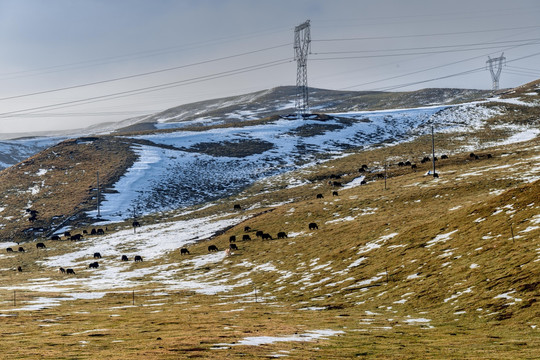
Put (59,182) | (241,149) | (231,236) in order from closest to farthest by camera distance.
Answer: (231,236), (59,182), (241,149)

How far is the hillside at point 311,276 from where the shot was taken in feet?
65.1

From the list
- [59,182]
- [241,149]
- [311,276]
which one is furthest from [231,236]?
[241,149]

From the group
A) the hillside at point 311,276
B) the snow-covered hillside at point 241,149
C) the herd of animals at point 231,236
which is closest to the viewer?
the hillside at point 311,276

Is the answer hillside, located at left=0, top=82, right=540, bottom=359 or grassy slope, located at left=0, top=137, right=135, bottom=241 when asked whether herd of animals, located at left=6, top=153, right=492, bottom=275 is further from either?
grassy slope, located at left=0, top=137, right=135, bottom=241

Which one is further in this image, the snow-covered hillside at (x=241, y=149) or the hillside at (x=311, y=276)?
the snow-covered hillside at (x=241, y=149)

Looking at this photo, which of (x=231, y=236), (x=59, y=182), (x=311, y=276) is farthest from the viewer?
(x=59, y=182)

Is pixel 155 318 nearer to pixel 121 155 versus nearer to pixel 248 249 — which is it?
pixel 248 249

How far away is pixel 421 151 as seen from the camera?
127312mm

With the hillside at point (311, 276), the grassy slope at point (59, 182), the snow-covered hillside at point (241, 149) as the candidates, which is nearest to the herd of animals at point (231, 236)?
the hillside at point (311, 276)

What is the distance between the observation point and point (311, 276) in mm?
40250

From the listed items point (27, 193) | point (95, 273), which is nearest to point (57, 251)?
point (95, 273)

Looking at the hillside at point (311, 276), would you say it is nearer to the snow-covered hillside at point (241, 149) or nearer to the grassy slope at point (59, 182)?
the grassy slope at point (59, 182)

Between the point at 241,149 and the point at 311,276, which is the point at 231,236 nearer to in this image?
the point at 311,276

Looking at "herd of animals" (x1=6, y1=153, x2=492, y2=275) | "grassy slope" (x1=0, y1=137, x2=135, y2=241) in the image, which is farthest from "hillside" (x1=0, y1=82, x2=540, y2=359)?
"grassy slope" (x1=0, y1=137, x2=135, y2=241)
